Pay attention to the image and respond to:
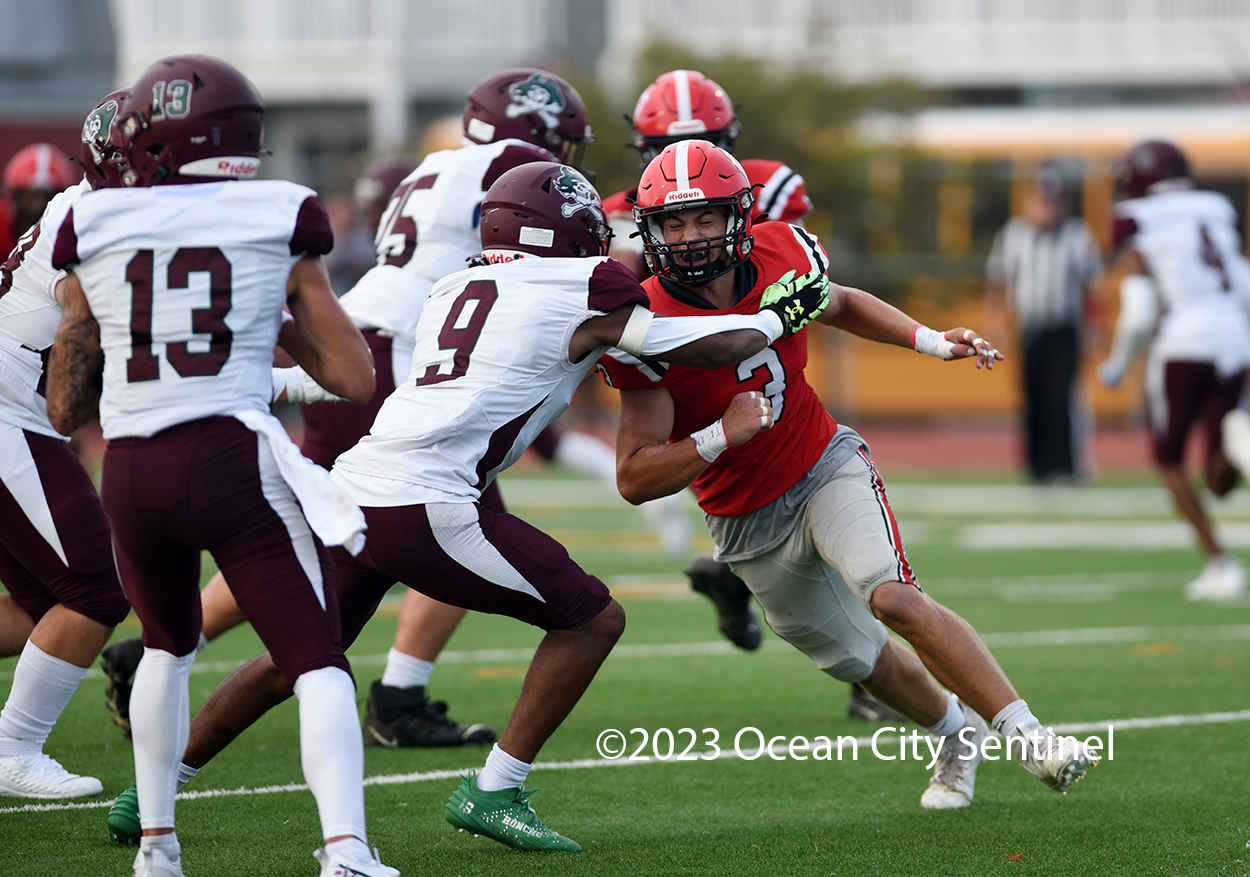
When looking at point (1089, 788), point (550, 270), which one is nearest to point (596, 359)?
point (550, 270)

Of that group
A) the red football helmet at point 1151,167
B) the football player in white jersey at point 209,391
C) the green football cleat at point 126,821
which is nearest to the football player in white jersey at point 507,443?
the green football cleat at point 126,821

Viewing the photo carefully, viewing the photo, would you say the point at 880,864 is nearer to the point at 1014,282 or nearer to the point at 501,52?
the point at 1014,282

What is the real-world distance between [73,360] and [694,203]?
1619 millimetres

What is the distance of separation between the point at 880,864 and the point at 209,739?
66.4 inches

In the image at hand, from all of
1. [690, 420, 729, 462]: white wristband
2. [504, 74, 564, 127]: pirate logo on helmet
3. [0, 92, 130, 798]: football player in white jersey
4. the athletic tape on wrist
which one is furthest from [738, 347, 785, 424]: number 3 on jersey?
[0, 92, 130, 798]: football player in white jersey

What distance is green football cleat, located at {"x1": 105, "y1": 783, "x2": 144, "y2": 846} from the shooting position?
3.99 m

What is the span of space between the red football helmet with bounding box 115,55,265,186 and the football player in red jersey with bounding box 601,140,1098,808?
1.13 m

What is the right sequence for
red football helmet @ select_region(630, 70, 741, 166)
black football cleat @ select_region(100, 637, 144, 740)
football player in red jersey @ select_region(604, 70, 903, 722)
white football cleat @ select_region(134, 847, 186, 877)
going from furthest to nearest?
red football helmet @ select_region(630, 70, 741, 166) < football player in red jersey @ select_region(604, 70, 903, 722) < black football cleat @ select_region(100, 637, 144, 740) < white football cleat @ select_region(134, 847, 186, 877)

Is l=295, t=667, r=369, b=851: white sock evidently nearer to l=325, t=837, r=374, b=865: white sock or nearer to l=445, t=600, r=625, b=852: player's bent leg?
l=325, t=837, r=374, b=865: white sock

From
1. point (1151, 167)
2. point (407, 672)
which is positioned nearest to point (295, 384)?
point (407, 672)

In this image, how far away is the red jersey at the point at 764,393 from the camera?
4.33 m

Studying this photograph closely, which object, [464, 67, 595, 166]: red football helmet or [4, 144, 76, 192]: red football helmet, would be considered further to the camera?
[4, 144, 76, 192]: red football helmet

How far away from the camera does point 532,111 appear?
5543mm

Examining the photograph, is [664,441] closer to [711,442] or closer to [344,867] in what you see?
[711,442]
